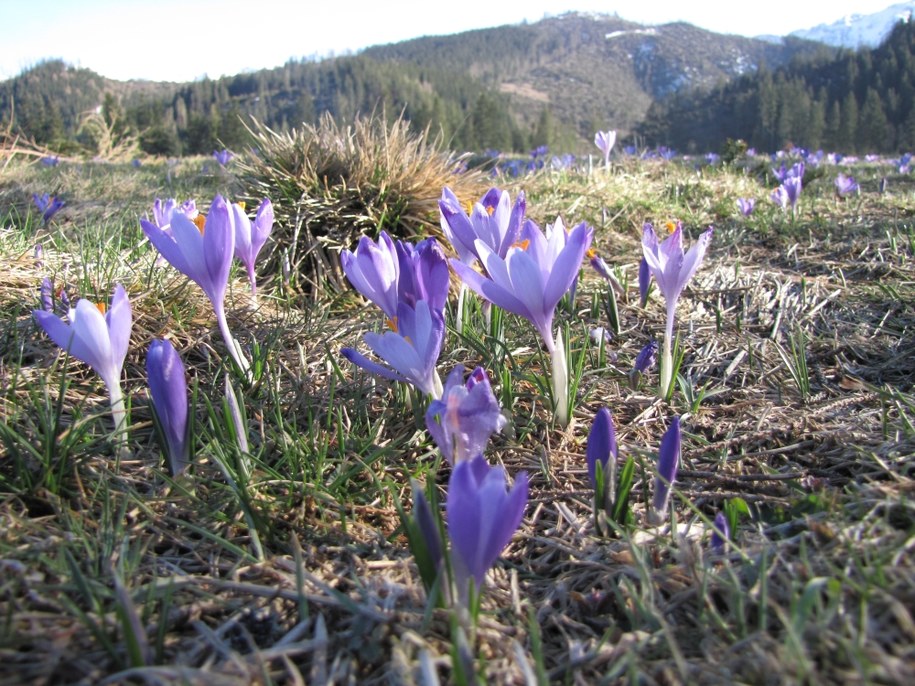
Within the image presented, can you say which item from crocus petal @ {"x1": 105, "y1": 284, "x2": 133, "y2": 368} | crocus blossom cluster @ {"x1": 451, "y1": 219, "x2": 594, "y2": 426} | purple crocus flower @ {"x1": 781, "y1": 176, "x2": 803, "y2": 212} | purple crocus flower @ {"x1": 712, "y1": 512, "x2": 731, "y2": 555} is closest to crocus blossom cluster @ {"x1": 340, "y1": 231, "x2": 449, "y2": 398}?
crocus blossom cluster @ {"x1": 451, "y1": 219, "x2": 594, "y2": 426}

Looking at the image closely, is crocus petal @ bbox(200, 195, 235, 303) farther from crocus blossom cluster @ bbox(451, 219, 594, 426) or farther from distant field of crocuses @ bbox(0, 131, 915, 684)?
crocus blossom cluster @ bbox(451, 219, 594, 426)

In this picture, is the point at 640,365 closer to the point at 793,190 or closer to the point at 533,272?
the point at 533,272

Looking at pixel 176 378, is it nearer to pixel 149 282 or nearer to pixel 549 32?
pixel 149 282

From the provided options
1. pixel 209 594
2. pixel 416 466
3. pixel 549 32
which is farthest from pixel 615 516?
pixel 549 32

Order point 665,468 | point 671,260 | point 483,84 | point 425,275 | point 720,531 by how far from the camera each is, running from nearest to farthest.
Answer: point 720,531
point 665,468
point 425,275
point 671,260
point 483,84

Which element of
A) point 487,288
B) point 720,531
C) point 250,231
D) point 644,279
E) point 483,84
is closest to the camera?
point 720,531

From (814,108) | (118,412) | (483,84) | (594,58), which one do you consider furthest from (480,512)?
(594,58)
